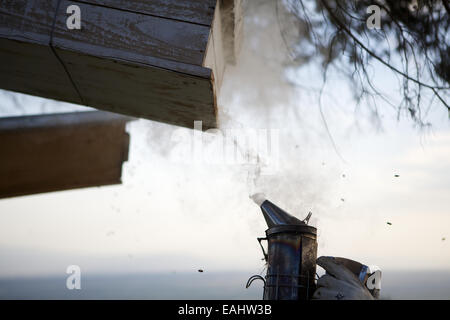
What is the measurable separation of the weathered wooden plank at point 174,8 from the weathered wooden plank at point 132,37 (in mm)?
26

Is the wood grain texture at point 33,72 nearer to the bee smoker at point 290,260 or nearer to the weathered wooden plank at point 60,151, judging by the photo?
the bee smoker at point 290,260

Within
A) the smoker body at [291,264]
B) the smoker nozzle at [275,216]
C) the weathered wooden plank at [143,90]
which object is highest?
the weathered wooden plank at [143,90]

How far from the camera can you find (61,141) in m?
4.59

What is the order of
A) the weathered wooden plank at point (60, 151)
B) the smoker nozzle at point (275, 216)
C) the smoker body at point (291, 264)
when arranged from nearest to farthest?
the smoker body at point (291, 264) → the smoker nozzle at point (275, 216) → the weathered wooden plank at point (60, 151)

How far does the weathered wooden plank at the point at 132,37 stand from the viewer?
179cm

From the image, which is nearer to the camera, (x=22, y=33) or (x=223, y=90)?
(x=22, y=33)

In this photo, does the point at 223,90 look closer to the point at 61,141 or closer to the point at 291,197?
the point at 291,197

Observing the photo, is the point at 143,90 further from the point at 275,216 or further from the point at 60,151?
the point at 60,151

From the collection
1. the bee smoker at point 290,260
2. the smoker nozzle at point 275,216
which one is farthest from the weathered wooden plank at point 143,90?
the bee smoker at point 290,260

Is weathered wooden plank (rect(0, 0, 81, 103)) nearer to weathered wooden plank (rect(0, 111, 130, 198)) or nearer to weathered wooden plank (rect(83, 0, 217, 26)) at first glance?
weathered wooden plank (rect(83, 0, 217, 26))

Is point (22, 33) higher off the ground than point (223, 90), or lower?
lower
